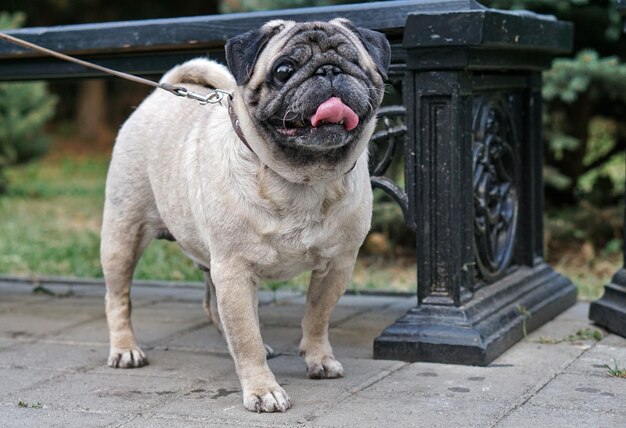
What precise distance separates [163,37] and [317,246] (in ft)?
5.25

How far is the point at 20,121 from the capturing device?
35.6 feet

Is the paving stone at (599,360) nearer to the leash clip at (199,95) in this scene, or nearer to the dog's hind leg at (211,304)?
the dog's hind leg at (211,304)

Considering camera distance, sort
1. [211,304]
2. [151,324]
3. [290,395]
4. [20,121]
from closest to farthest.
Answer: [290,395] → [211,304] → [151,324] → [20,121]

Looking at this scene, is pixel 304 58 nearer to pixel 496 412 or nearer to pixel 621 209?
pixel 496 412

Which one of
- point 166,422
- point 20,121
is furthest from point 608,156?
point 20,121

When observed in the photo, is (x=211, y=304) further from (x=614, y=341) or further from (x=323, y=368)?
(x=614, y=341)

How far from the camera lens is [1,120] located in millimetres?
10703

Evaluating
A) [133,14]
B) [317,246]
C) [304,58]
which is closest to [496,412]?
[317,246]

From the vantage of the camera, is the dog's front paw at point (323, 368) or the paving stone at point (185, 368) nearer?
the dog's front paw at point (323, 368)

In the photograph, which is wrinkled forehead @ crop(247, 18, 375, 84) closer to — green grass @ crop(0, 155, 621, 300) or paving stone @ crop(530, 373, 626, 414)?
paving stone @ crop(530, 373, 626, 414)

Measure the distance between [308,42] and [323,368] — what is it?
1313mm

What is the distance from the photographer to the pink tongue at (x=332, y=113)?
324 centimetres

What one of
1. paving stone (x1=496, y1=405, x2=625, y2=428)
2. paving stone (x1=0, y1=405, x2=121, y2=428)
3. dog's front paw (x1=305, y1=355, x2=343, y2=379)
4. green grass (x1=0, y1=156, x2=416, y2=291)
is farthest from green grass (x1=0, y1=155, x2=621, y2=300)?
paving stone (x1=496, y1=405, x2=625, y2=428)

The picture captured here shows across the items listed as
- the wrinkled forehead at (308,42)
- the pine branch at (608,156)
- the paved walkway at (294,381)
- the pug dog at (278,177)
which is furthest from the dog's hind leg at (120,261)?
the pine branch at (608,156)
